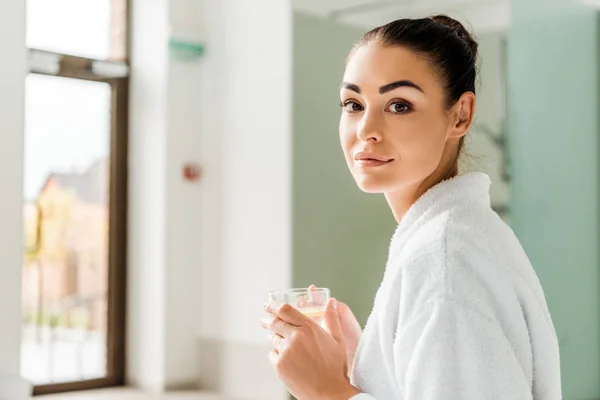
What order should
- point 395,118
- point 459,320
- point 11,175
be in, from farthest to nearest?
1. point 11,175
2. point 395,118
3. point 459,320

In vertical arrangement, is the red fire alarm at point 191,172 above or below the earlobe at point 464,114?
above

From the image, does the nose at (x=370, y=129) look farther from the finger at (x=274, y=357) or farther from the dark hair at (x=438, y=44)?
the finger at (x=274, y=357)

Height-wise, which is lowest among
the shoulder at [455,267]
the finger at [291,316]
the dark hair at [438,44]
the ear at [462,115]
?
the finger at [291,316]

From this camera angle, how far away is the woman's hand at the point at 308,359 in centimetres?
89

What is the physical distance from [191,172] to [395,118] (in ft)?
9.75

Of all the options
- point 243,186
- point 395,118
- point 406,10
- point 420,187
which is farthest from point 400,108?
point 243,186

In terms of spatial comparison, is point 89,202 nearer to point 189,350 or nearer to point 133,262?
point 133,262

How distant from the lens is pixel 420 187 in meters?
0.96

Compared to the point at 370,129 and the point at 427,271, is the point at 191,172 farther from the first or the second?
the point at 427,271

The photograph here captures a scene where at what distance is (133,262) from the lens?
386 centimetres

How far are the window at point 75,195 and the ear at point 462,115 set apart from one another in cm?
294

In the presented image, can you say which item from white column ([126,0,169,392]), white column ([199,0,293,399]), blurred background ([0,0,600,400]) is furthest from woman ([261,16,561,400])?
white column ([126,0,169,392])

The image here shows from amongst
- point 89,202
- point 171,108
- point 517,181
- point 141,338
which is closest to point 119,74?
point 171,108

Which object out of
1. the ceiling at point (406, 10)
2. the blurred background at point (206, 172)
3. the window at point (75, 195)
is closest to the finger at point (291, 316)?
the blurred background at point (206, 172)
